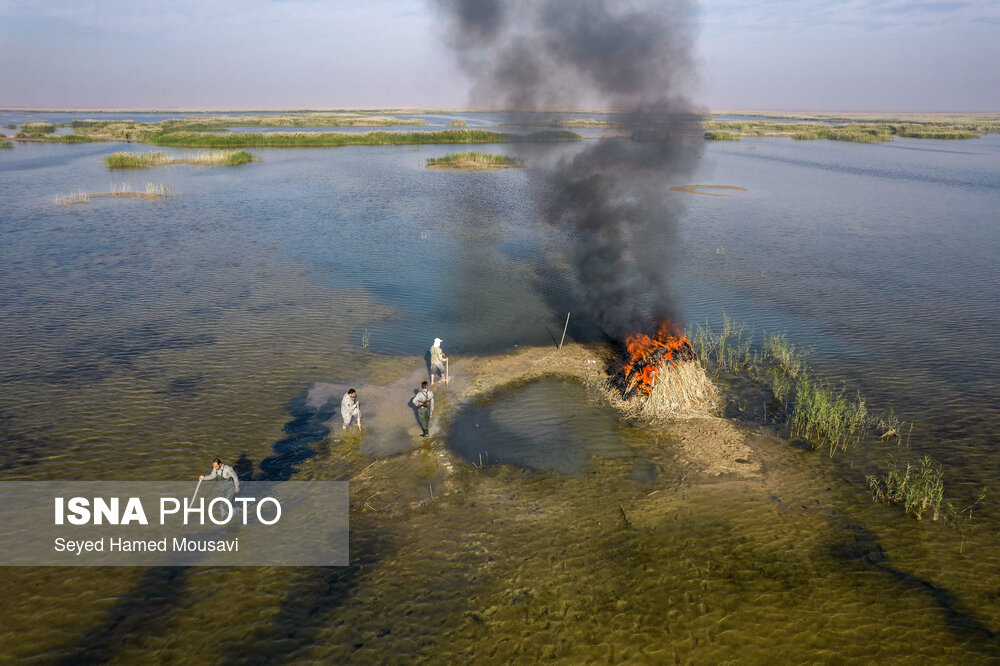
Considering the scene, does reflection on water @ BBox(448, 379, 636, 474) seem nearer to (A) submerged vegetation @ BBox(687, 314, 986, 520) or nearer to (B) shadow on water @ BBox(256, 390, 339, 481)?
(B) shadow on water @ BBox(256, 390, 339, 481)

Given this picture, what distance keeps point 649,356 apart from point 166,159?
66499 mm

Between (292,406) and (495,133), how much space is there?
88211 mm

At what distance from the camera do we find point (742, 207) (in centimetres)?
4378

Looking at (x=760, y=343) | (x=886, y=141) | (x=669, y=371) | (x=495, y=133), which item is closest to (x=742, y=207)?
(x=760, y=343)

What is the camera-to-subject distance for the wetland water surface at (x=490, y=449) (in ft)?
29.4

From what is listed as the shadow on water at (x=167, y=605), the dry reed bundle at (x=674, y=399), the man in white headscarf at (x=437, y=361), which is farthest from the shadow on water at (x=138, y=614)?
the dry reed bundle at (x=674, y=399)

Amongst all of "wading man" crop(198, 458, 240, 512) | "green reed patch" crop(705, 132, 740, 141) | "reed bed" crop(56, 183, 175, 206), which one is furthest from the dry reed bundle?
"green reed patch" crop(705, 132, 740, 141)

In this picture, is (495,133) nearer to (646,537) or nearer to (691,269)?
(691,269)

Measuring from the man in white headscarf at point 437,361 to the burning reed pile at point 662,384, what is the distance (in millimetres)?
5413

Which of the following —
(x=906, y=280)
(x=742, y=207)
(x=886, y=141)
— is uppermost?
(x=886, y=141)

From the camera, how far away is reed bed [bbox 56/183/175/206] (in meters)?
40.8

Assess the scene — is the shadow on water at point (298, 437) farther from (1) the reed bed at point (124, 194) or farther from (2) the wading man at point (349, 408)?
(1) the reed bed at point (124, 194)

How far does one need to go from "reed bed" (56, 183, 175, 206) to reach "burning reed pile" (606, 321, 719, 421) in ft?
144

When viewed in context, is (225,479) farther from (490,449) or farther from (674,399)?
(674,399)
